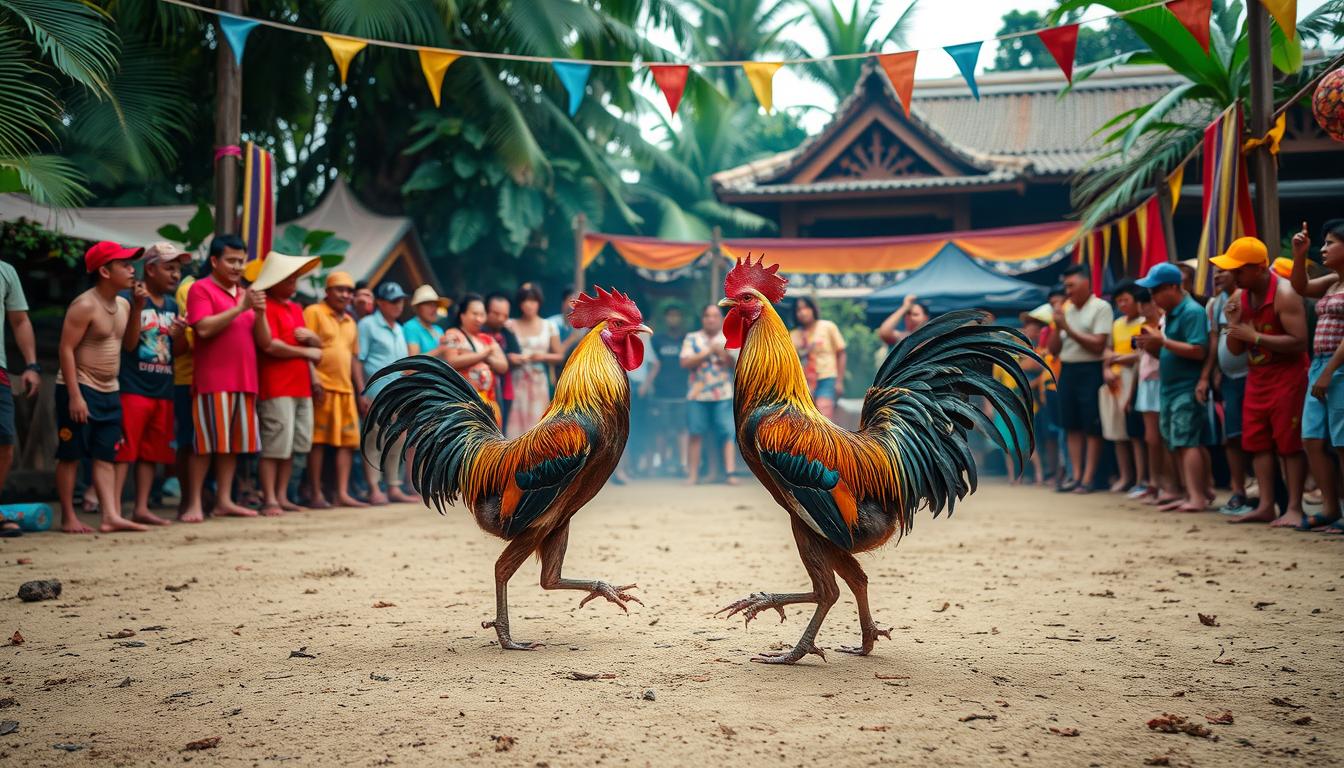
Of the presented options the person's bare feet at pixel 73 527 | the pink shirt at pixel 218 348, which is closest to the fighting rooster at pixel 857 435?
the pink shirt at pixel 218 348

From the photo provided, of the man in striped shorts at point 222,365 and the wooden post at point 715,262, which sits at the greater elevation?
the wooden post at point 715,262

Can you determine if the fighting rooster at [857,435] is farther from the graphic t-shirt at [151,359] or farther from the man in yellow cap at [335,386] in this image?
the man in yellow cap at [335,386]

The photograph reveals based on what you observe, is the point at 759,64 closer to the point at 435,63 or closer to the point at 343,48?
the point at 435,63

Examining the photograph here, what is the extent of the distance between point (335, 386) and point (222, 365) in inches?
57.1

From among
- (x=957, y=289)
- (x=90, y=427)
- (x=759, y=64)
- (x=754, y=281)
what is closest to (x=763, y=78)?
(x=759, y=64)

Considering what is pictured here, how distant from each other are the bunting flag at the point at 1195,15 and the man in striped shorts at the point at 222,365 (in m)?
7.08

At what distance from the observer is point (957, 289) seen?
539 inches

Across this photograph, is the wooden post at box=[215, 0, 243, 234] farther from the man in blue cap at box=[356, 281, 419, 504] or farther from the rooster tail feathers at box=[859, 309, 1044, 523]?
the rooster tail feathers at box=[859, 309, 1044, 523]

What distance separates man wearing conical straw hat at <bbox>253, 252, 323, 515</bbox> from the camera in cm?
815

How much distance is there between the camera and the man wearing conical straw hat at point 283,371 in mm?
8148

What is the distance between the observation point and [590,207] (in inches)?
708

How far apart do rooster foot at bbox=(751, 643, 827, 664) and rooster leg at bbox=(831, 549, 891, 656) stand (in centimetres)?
19

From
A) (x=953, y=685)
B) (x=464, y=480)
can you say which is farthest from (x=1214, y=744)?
(x=464, y=480)

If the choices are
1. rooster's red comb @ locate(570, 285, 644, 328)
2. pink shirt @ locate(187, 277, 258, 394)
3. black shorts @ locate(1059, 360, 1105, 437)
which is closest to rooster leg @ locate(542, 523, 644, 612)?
rooster's red comb @ locate(570, 285, 644, 328)
